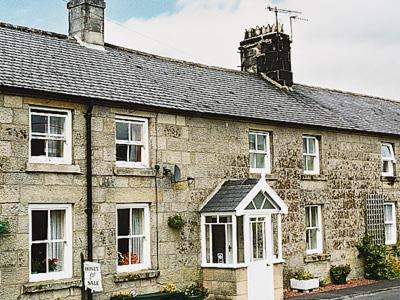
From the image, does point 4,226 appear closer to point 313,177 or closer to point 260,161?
point 260,161

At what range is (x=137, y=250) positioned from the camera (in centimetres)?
1691

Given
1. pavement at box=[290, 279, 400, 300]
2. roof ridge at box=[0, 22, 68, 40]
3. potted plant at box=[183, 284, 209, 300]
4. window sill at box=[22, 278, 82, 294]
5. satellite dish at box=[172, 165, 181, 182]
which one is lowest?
pavement at box=[290, 279, 400, 300]

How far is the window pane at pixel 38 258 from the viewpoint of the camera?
1493cm

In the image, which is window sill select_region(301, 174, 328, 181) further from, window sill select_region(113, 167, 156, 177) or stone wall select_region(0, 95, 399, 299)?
window sill select_region(113, 167, 156, 177)

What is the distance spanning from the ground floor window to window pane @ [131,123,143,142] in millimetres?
1650

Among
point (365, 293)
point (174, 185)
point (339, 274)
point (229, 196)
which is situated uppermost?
point (174, 185)

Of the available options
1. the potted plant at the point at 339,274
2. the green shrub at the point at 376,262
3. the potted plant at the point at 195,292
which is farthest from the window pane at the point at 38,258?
the green shrub at the point at 376,262

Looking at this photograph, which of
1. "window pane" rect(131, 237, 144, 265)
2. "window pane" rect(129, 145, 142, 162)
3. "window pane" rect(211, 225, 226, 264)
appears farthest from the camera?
"window pane" rect(211, 225, 226, 264)

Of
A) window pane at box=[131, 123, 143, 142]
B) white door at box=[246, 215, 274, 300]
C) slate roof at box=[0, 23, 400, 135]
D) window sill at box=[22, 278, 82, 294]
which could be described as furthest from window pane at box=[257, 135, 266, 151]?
window sill at box=[22, 278, 82, 294]

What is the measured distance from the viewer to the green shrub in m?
22.9

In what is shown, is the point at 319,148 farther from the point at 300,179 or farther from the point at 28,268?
the point at 28,268

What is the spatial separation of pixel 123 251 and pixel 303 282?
6220mm

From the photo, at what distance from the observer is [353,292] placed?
19.8 m

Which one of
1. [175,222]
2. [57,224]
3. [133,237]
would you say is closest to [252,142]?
[175,222]
